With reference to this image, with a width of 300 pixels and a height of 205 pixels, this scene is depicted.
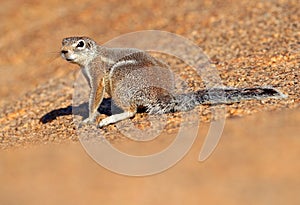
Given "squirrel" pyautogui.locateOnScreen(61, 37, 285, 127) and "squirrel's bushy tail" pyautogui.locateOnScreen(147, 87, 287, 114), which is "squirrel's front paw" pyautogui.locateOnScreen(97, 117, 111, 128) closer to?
"squirrel" pyautogui.locateOnScreen(61, 37, 285, 127)

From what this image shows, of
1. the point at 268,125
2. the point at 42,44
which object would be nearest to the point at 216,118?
the point at 268,125

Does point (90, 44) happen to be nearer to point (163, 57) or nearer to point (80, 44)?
point (80, 44)

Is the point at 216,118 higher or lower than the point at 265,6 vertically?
lower

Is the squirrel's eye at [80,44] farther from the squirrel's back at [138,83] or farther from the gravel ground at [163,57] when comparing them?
the gravel ground at [163,57]

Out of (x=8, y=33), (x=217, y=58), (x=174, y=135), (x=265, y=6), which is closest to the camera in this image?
(x=174, y=135)

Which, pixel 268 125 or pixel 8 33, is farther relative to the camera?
pixel 8 33

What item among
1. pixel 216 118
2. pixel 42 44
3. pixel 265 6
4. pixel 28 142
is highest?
pixel 265 6

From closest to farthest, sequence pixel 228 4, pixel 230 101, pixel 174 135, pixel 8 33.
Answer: pixel 174 135
pixel 230 101
pixel 228 4
pixel 8 33

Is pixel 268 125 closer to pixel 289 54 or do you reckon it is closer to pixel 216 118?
pixel 216 118

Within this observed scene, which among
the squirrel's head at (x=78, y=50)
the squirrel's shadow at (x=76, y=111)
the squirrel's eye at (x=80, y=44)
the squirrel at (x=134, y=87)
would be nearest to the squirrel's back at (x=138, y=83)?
the squirrel at (x=134, y=87)
